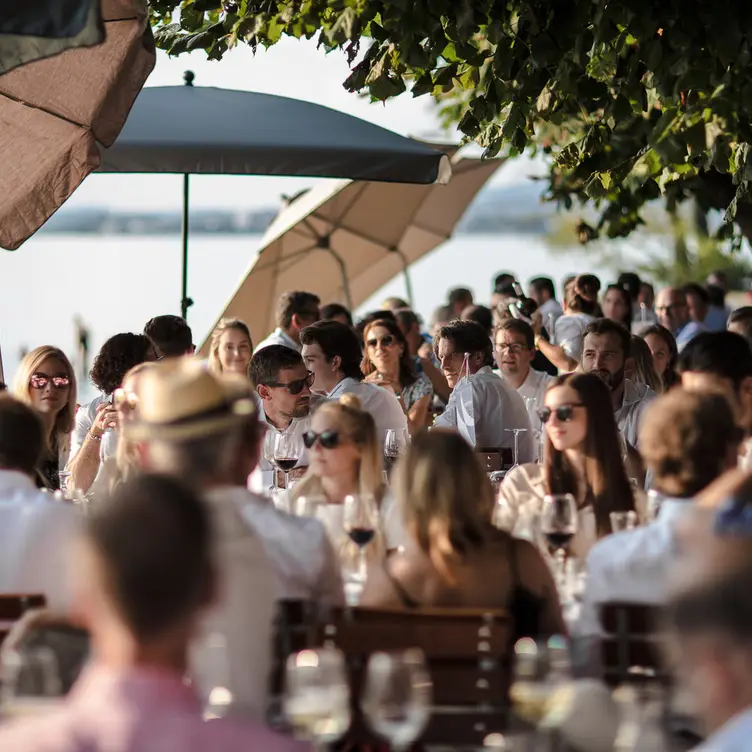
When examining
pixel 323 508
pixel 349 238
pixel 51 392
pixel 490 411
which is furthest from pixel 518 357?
pixel 349 238

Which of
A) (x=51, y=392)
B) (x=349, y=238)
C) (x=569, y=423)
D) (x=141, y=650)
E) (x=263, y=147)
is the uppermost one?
(x=349, y=238)

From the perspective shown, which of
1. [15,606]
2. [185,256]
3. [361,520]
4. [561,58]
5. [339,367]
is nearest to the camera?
[15,606]

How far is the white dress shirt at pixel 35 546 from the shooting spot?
4.79m

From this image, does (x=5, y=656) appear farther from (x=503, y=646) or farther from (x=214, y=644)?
(x=503, y=646)

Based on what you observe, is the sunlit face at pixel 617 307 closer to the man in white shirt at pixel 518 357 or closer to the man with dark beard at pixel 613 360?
Result: the man in white shirt at pixel 518 357

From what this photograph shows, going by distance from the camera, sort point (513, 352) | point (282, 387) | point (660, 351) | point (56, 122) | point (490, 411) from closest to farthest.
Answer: point (56, 122)
point (282, 387)
point (490, 411)
point (513, 352)
point (660, 351)

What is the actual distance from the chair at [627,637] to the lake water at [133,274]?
151 feet

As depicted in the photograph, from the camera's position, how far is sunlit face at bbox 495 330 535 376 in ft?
35.3

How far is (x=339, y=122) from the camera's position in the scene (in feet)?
35.8

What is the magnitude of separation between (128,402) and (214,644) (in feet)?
9.12

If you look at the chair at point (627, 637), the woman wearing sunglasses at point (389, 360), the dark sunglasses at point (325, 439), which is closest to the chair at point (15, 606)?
the chair at point (627, 637)

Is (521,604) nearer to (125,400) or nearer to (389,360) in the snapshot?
(125,400)

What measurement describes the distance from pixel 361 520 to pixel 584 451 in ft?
3.79

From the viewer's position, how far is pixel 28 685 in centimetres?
341
